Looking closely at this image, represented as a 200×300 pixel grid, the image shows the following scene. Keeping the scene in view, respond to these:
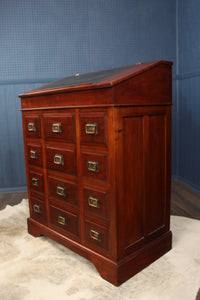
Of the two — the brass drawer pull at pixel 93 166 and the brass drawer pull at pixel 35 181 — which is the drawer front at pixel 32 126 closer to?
the brass drawer pull at pixel 35 181

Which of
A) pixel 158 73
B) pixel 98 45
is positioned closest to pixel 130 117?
pixel 158 73

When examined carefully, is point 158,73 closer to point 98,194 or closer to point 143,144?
point 143,144

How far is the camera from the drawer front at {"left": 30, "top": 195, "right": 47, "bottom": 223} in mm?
2634

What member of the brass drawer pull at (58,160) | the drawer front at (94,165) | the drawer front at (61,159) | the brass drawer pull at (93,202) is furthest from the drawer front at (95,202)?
the brass drawer pull at (58,160)

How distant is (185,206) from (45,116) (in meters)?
2.10

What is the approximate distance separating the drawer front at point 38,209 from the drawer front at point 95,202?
674 millimetres

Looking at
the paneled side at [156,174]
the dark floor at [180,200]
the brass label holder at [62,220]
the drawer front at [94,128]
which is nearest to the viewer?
the drawer front at [94,128]

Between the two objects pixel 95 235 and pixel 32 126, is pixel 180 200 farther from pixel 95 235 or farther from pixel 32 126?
pixel 32 126

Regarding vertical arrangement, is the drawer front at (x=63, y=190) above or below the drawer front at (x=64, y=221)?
above

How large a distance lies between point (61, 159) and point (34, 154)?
45 cm

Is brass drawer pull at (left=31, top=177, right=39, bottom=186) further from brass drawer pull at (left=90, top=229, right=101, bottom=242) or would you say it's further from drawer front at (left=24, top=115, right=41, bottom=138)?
brass drawer pull at (left=90, top=229, right=101, bottom=242)

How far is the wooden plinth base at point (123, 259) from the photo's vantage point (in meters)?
1.94

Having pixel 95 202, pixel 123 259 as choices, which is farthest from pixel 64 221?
pixel 123 259

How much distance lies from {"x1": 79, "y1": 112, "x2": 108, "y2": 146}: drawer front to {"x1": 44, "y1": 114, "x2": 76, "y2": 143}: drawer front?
121 millimetres
